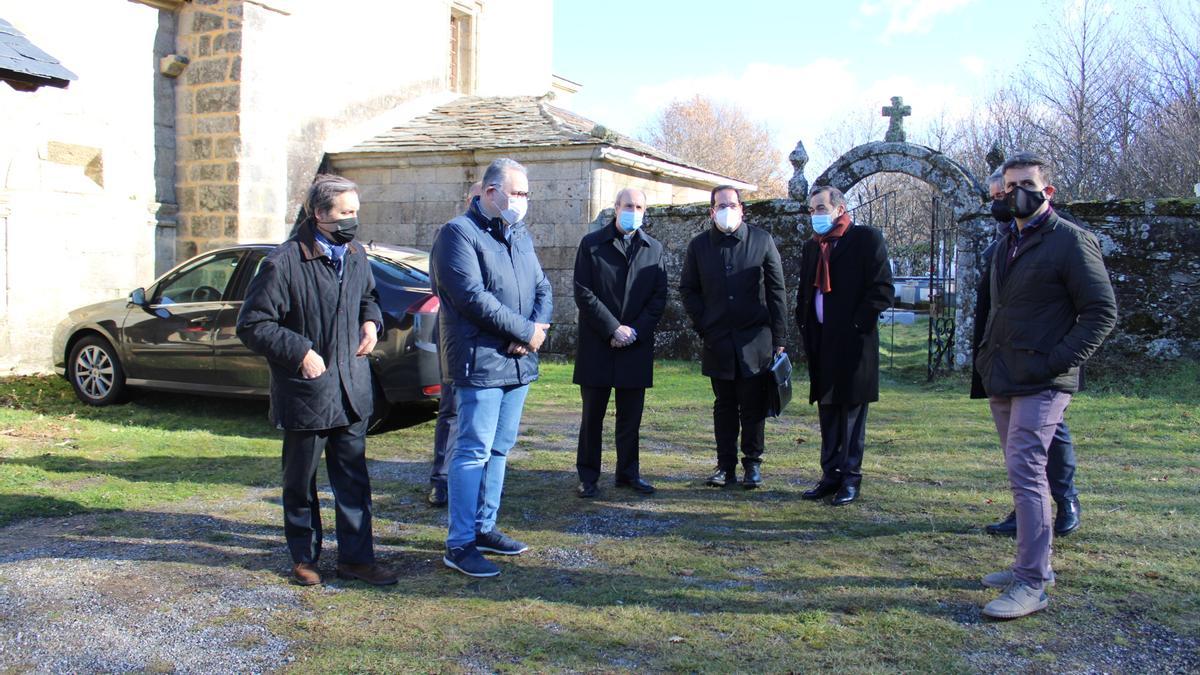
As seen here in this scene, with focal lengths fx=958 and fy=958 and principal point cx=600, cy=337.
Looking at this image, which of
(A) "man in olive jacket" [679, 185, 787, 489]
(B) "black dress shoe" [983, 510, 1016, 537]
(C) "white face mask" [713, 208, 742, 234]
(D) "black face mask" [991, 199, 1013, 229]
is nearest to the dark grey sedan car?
(A) "man in olive jacket" [679, 185, 787, 489]

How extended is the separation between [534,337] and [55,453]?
466 centimetres

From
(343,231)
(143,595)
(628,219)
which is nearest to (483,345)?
(343,231)

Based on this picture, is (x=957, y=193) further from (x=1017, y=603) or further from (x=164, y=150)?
(x=164, y=150)

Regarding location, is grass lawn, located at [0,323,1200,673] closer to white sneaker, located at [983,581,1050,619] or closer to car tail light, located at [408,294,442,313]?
white sneaker, located at [983,581,1050,619]

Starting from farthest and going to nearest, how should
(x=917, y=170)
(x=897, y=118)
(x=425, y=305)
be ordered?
1. (x=897, y=118)
2. (x=917, y=170)
3. (x=425, y=305)

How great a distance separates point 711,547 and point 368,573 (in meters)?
1.73

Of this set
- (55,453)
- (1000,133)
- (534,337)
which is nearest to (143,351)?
(55,453)

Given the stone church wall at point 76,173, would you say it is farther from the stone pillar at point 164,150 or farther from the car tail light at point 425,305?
the car tail light at point 425,305

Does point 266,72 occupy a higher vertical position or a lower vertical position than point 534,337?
higher

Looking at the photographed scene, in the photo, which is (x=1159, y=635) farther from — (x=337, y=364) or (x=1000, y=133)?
(x=1000, y=133)

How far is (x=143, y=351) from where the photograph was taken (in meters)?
8.80

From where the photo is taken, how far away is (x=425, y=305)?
7664mm

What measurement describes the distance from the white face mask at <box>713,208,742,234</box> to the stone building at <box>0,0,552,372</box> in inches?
324

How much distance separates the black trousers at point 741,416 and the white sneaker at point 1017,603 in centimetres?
230
